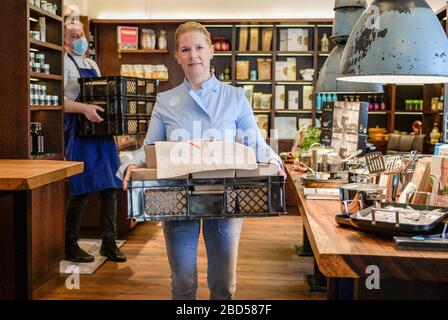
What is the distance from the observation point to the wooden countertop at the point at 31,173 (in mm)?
2510

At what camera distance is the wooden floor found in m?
3.71

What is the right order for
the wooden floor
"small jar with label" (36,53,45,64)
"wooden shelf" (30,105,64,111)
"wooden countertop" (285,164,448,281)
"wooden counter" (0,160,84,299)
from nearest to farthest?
"wooden countertop" (285,164,448,281) < "wooden counter" (0,160,84,299) < the wooden floor < "wooden shelf" (30,105,64,111) < "small jar with label" (36,53,45,64)

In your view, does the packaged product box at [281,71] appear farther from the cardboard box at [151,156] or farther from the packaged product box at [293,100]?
the cardboard box at [151,156]

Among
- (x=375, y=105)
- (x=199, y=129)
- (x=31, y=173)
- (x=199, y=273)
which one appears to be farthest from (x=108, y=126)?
(x=375, y=105)

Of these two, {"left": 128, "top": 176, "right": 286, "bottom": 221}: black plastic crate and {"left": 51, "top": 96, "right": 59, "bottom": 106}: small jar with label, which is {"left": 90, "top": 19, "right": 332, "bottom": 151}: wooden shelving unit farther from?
{"left": 128, "top": 176, "right": 286, "bottom": 221}: black plastic crate

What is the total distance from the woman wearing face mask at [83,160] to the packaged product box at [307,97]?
3863mm

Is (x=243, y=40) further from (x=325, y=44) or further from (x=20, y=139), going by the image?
(x=20, y=139)

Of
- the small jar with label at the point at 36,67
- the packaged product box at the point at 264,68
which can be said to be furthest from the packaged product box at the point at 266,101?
the small jar with label at the point at 36,67

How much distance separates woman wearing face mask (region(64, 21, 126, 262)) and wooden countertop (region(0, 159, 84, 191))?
1.06 metres

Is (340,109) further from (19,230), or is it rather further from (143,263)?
(19,230)

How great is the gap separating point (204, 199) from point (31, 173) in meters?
1.05

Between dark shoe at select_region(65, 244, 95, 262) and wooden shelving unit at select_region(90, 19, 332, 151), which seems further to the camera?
wooden shelving unit at select_region(90, 19, 332, 151)

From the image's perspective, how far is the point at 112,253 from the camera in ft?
14.7

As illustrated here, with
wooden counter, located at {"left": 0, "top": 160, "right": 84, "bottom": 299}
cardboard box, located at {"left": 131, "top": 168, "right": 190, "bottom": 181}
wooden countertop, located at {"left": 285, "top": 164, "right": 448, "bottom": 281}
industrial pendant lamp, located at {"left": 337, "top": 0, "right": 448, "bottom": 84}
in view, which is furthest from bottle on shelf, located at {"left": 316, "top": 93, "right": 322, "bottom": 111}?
wooden countertop, located at {"left": 285, "top": 164, "right": 448, "bottom": 281}
